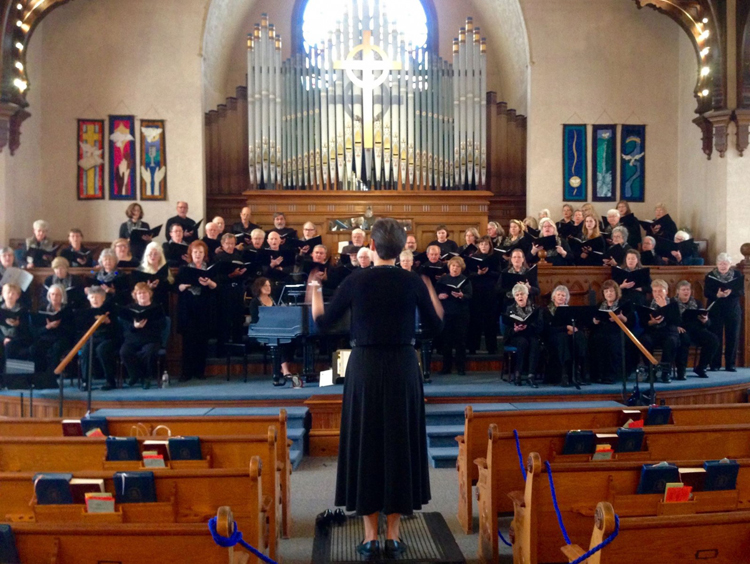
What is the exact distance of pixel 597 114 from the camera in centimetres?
1158

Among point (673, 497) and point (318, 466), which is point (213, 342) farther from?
point (673, 497)

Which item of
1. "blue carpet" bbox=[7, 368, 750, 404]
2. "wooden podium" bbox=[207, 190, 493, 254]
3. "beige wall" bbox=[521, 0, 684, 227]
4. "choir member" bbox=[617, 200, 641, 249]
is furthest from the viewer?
"beige wall" bbox=[521, 0, 684, 227]

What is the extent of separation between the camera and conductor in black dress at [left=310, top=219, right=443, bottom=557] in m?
3.64

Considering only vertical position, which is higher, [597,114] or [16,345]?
[597,114]

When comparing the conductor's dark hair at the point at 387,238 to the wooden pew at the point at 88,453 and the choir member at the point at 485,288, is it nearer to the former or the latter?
the wooden pew at the point at 88,453

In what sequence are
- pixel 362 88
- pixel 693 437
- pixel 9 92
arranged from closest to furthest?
pixel 693 437 < pixel 9 92 < pixel 362 88

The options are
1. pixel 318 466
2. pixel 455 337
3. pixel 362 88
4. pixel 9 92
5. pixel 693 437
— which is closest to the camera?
pixel 693 437

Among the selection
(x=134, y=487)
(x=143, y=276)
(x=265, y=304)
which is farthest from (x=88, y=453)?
(x=143, y=276)

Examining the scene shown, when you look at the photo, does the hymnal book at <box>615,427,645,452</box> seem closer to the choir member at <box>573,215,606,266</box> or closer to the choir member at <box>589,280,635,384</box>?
the choir member at <box>589,280,635,384</box>

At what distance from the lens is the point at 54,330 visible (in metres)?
7.64

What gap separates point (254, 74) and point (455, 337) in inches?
222

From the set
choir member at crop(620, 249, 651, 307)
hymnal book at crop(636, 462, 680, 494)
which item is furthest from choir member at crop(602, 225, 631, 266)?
hymnal book at crop(636, 462, 680, 494)

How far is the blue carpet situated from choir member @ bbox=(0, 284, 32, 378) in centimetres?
41

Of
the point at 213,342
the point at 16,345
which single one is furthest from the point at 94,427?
the point at 213,342
